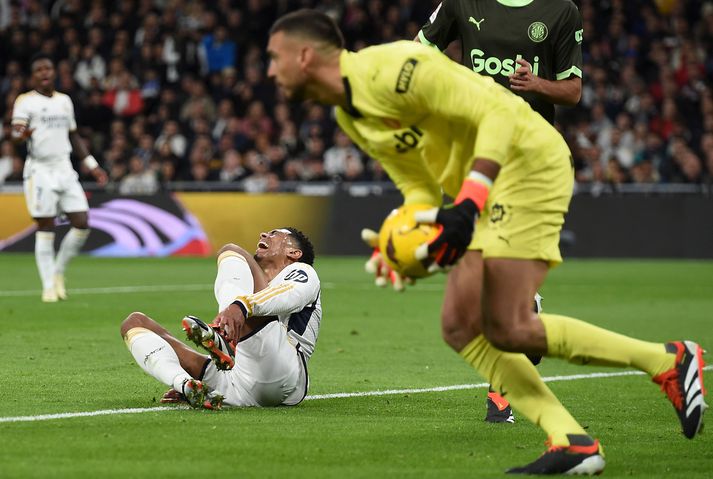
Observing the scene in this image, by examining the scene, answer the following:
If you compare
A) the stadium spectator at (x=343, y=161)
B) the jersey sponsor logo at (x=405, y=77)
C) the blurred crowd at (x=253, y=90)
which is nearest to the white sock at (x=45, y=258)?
the blurred crowd at (x=253, y=90)

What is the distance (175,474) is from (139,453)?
1.67 feet

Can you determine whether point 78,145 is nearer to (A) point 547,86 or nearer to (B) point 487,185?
(A) point 547,86

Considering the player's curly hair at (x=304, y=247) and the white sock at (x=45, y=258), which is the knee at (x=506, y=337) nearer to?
the player's curly hair at (x=304, y=247)

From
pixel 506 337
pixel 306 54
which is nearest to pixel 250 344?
pixel 506 337

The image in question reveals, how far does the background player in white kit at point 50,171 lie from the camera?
15.0 metres

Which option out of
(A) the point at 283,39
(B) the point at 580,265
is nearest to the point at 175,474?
(A) the point at 283,39

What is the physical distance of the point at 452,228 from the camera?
4.99m

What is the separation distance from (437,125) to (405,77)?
33cm

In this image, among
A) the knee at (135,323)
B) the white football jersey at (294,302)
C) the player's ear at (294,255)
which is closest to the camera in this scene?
the white football jersey at (294,302)

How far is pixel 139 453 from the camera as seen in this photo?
5.73 metres

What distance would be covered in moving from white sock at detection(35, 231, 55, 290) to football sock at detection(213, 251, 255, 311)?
25.9 feet

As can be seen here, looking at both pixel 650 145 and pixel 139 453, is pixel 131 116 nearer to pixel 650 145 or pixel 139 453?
pixel 650 145

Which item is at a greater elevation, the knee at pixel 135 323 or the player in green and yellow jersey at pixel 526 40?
the player in green and yellow jersey at pixel 526 40

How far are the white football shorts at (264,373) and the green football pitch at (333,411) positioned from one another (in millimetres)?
145
